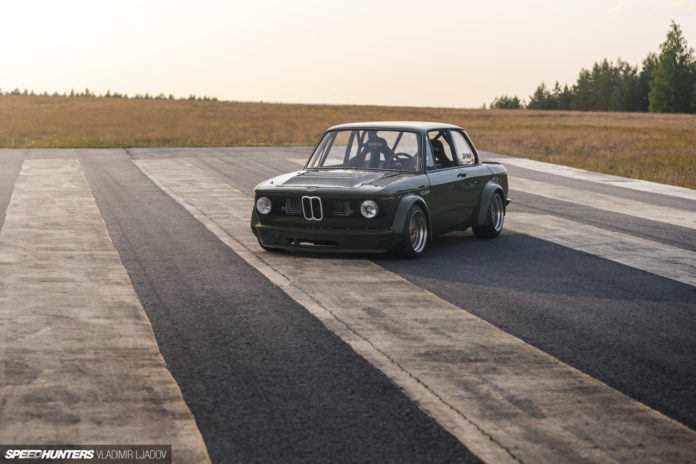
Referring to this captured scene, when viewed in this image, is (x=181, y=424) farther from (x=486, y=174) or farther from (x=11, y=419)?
(x=486, y=174)

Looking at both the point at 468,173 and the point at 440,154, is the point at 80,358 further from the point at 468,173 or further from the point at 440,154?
the point at 468,173

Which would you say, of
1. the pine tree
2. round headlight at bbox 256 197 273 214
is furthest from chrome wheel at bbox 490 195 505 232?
the pine tree

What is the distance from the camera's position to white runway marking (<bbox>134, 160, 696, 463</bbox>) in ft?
13.3

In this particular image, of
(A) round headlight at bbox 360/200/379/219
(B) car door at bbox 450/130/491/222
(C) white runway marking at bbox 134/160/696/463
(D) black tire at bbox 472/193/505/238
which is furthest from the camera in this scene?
(D) black tire at bbox 472/193/505/238

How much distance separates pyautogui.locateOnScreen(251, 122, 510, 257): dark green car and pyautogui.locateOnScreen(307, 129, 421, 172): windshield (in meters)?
0.01

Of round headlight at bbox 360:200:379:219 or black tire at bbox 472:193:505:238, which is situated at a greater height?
round headlight at bbox 360:200:379:219

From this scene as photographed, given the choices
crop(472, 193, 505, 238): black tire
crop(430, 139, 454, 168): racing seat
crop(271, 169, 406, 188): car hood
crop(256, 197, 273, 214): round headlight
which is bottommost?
crop(472, 193, 505, 238): black tire

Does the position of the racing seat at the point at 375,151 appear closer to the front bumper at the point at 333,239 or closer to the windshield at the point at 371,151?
the windshield at the point at 371,151

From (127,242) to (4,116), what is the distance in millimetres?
51969

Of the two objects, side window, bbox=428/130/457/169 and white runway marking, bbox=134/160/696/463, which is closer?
white runway marking, bbox=134/160/696/463

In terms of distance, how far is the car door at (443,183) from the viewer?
32.5ft

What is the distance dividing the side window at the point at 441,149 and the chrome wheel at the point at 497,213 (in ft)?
3.28

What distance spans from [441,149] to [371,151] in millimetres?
968

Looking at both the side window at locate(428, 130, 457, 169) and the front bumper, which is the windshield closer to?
the side window at locate(428, 130, 457, 169)
